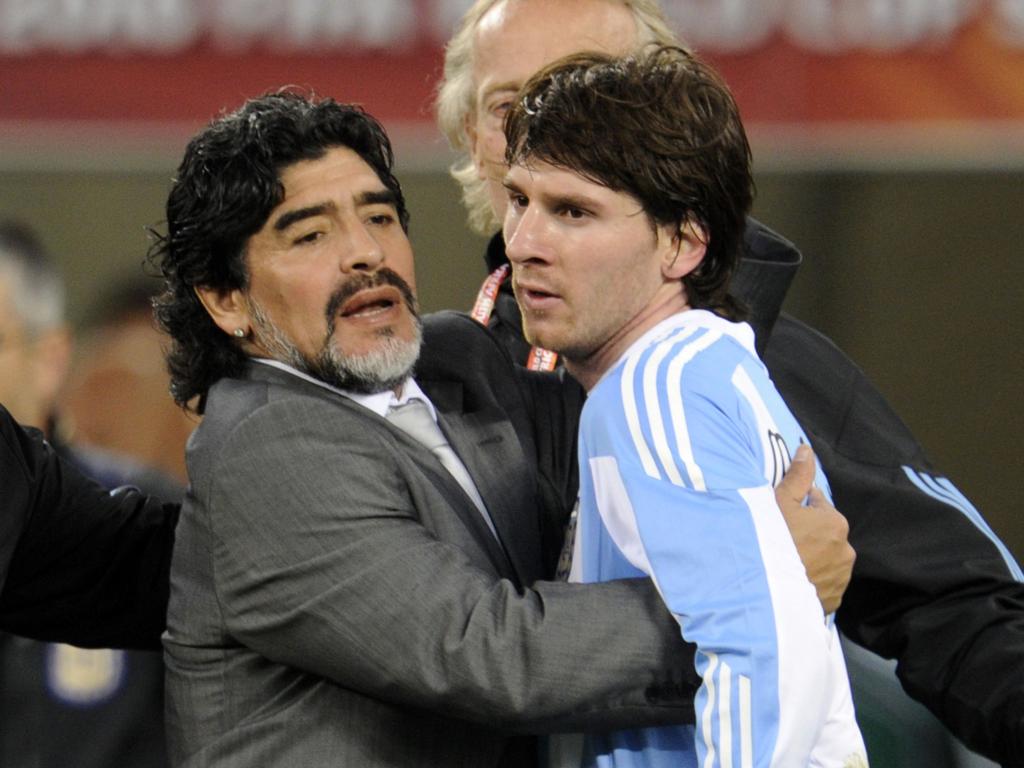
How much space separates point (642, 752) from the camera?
2.10m

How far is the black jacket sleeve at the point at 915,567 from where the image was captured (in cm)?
237

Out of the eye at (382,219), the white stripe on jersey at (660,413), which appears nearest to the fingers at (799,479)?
the white stripe on jersey at (660,413)

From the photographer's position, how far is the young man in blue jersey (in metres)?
1.87

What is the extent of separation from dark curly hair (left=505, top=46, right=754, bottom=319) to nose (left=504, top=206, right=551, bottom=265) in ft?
0.23

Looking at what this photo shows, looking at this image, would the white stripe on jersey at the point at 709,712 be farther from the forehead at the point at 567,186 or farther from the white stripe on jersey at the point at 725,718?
the forehead at the point at 567,186

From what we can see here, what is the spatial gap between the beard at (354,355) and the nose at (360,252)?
0.5 inches

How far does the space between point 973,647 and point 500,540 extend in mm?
666

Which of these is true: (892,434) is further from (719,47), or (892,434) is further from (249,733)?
(719,47)

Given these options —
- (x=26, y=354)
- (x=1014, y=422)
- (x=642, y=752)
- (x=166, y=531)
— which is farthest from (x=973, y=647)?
(x=1014, y=422)

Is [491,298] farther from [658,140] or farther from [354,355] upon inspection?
[658,140]

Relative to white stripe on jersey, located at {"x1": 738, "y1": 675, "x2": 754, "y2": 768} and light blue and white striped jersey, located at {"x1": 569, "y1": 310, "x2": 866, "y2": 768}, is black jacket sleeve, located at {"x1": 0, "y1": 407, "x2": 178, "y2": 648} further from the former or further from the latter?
white stripe on jersey, located at {"x1": 738, "y1": 675, "x2": 754, "y2": 768}

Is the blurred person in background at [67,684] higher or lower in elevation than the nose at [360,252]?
lower

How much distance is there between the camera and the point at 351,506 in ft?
6.88

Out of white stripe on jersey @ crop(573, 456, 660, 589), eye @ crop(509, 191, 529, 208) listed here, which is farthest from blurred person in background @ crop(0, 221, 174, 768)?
white stripe on jersey @ crop(573, 456, 660, 589)
